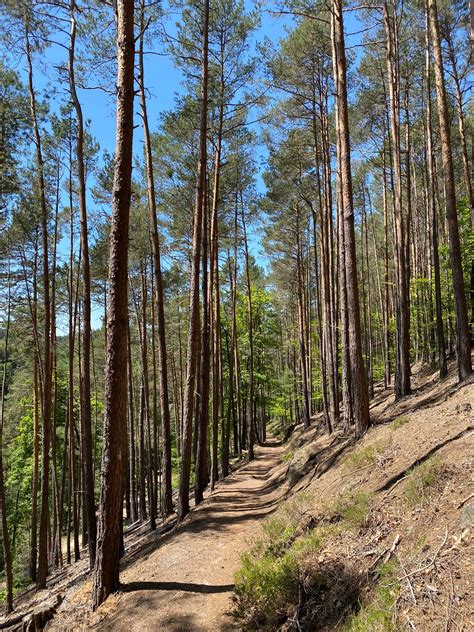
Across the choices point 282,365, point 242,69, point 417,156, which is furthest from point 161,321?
point 282,365

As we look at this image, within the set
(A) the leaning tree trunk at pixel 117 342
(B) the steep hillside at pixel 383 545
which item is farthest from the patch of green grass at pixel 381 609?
(A) the leaning tree trunk at pixel 117 342

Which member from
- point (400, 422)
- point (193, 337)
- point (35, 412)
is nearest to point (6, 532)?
point (35, 412)

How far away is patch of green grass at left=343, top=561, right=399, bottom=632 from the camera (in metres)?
2.88

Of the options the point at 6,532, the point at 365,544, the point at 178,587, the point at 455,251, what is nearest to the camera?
the point at 365,544

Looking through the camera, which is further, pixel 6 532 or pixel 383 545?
pixel 6 532

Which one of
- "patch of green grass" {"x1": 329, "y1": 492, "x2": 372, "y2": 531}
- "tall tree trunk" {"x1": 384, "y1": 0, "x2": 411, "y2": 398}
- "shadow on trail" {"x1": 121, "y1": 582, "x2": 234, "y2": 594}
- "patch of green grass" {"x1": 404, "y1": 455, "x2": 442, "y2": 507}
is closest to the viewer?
"patch of green grass" {"x1": 404, "y1": 455, "x2": 442, "y2": 507}

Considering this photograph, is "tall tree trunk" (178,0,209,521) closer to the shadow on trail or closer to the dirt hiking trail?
the dirt hiking trail

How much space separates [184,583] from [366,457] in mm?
3231

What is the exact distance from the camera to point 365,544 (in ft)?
13.3

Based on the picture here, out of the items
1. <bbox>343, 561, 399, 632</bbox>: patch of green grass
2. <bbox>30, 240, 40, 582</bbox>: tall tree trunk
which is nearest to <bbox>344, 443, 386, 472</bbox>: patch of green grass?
<bbox>343, 561, 399, 632</bbox>: patch of green grass

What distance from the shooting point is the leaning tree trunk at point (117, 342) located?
5.38m

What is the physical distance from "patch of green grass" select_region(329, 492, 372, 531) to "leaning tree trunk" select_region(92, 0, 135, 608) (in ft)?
9.64

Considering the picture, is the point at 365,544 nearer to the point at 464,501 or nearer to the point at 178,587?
the point at 464,501

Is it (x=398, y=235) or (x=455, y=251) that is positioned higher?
(x=398, y=235)
